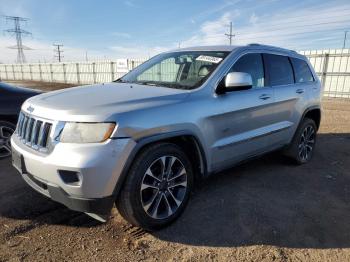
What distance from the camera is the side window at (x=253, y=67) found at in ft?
12.7

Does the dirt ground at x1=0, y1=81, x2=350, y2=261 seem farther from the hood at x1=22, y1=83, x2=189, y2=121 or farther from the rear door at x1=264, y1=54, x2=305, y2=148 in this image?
the hood at x1=22, y1=83, x2=189, y2=121

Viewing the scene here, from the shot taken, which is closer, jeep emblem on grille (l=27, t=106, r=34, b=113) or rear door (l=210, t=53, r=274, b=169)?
jeep emblem on grille (l=27, t=106, r=34, b=113)

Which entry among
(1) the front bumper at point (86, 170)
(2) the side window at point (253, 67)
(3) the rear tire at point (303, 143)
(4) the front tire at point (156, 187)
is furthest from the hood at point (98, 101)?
(3) the rear tire at point (303, 143)

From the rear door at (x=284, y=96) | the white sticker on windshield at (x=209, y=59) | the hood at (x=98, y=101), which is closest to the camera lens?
the hood at (x=98, y=101)

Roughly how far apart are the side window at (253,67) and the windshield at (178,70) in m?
0.23

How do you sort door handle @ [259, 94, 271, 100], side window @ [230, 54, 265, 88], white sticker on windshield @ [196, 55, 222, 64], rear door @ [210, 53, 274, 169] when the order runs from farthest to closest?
door handle @ [259, 94, 271, 100], side window @ [230, 54, 265, 88], white sticker on windshield @ [196, 55, 222, 64], rear door @ [210, 53, 274, 169]

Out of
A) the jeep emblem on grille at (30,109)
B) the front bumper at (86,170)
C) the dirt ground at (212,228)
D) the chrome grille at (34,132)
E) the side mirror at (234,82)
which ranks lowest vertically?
the dirt ground at (212,228)

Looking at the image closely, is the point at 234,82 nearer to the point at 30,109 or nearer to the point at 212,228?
the point at 212,228

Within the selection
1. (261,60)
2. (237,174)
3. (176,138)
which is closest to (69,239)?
(176,138)

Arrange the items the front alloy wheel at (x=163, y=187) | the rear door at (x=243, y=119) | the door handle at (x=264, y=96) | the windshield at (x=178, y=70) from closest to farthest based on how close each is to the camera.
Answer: the front alloy wheel at (x=163, y=187), the rear door at (x=243, y=119), the windshield at (x=178, y=70), the door handle at (x=264, y=96)

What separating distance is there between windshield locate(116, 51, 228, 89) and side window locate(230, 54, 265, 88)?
0.23 m

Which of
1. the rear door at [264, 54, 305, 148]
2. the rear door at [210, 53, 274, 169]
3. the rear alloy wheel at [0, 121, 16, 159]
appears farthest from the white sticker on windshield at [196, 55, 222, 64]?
the rear alloy wheel at [0, 121, 16, 159]

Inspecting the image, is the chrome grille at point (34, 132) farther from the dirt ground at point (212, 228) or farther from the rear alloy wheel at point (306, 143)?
the rear alloy wheel at point (306, 143)

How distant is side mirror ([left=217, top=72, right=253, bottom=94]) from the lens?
3.35 metres
